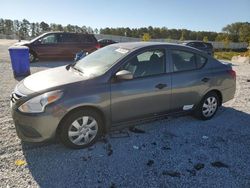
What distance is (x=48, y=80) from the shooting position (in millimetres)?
4188

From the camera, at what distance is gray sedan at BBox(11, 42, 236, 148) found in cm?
373

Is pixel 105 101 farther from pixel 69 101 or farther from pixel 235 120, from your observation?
pixel 235 120

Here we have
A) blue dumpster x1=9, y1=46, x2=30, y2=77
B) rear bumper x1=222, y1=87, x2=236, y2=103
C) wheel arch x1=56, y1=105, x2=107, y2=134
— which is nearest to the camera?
wheel arch x1=56, y1=105, x2=107, y2=134

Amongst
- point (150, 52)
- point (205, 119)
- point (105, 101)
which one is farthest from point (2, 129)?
Result: point (205, 119)

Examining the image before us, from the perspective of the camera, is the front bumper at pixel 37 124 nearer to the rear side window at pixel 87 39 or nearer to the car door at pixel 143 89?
the car door at pixel 143 89

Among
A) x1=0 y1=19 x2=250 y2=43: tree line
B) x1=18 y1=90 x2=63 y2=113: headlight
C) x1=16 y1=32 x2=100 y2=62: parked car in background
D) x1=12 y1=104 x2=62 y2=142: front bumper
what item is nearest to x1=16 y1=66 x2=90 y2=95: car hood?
x1=18 y1=90 x2=63 y2=113: headlight

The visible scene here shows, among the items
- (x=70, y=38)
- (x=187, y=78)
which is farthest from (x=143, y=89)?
(x=70, y=38)

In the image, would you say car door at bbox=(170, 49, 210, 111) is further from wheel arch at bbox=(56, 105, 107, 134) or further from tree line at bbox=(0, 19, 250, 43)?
tree line at bbox=(0, 19, 250, 43)

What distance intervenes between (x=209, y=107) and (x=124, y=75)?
7.76 feet

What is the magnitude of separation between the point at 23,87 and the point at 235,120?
169 inches

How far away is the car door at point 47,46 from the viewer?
14.0 meters

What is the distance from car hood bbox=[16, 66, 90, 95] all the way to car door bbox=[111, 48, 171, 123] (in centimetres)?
64

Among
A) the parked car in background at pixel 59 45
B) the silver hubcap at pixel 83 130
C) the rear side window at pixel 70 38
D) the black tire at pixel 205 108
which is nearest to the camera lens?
the silver hubcap at pixel 83 130

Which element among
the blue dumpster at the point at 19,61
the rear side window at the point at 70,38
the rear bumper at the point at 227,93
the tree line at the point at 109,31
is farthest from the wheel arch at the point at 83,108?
the tree line at the point at 109,31
